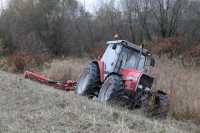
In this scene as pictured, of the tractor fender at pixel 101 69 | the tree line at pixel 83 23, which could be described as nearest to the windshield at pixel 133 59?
the tractor fender at pixel 101 69

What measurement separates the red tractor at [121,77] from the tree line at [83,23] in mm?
14892

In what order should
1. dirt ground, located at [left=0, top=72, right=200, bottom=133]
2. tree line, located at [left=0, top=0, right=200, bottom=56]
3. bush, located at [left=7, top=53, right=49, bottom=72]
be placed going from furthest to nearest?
tree line, located at [left=0, top=0, right=200, bottom=56] < bush, located at [left=7, top=53, right=49, bottom=72] < dirt ground, located at [left=0, top=72, right=200, bottom=133]

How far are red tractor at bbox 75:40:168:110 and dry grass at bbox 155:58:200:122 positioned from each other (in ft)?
1.75

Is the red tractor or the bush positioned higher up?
the red tractor

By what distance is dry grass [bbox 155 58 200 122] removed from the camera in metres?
10.6

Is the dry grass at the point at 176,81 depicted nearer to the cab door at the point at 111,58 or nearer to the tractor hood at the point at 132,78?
the tractor hood at the point at 132,78

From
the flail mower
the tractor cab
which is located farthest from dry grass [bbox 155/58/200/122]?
the tractor cab

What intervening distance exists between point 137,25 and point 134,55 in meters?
21.3

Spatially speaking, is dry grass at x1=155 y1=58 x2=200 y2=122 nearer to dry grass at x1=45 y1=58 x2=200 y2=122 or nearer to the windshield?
dry grass at x1=45 y1=58 x2=200 y2=122

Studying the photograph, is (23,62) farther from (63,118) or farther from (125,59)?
(63,118)

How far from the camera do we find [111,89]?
1067cm

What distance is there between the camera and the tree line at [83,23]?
100 feet

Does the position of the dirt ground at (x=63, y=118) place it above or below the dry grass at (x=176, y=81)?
above

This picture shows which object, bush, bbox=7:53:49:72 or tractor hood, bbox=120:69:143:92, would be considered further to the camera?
bush, bbox=7:53:49:72
